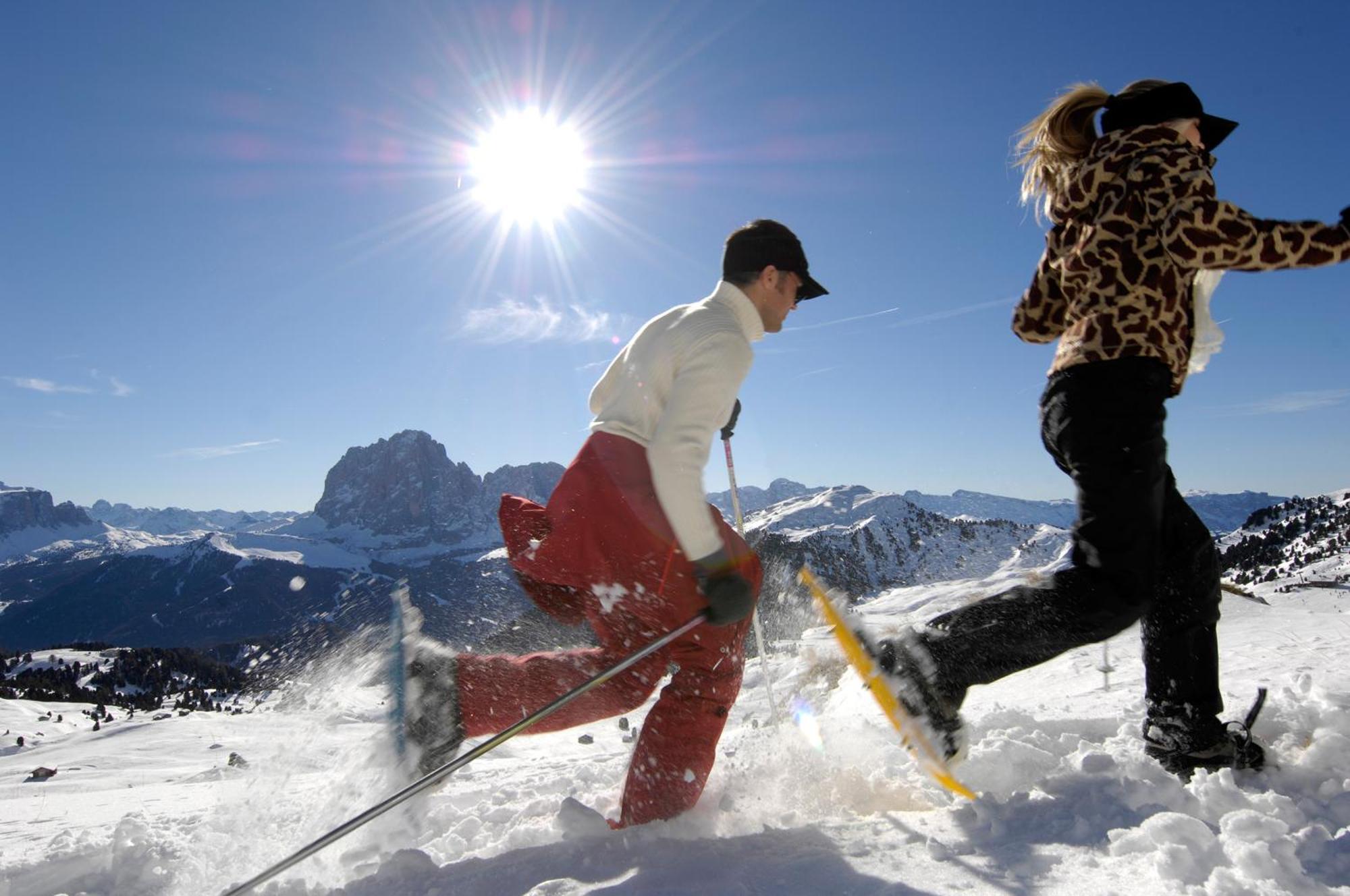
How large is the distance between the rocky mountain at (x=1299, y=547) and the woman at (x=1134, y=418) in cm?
11765

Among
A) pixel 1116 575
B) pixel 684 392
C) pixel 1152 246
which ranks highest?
pixel 1152 246

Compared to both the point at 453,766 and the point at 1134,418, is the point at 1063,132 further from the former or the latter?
the point at 453,766

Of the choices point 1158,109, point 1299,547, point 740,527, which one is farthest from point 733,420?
point 1299,547

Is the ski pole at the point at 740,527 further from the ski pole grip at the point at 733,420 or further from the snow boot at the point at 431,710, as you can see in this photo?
the snow boot at the point at 431,710

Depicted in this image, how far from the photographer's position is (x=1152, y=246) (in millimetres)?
2381

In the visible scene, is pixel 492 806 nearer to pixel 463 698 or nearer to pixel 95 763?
pixel 463 698

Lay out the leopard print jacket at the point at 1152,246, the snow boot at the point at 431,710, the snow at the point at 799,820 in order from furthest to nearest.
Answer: the snow boot at the point at 431,710
the leopard print jacket at the point at 1152,246
the snow at the point at 799,820

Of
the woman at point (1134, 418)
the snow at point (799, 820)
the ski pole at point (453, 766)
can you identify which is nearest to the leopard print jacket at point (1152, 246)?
the woman at point (1134, 418)

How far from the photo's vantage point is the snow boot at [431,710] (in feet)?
8.80

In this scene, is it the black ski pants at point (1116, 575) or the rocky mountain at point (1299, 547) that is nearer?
the black ski pants at point (1116, 575)

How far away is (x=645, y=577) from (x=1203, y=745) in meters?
1.98

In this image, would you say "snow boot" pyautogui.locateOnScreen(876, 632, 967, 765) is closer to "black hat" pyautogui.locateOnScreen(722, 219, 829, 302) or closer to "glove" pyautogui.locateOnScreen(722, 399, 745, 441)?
"black hat" pyautogui.locateOnScreen(722, 219, 829, 302)

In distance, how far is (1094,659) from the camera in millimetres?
7613

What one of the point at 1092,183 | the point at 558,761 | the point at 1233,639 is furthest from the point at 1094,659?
the point at 1092,183
